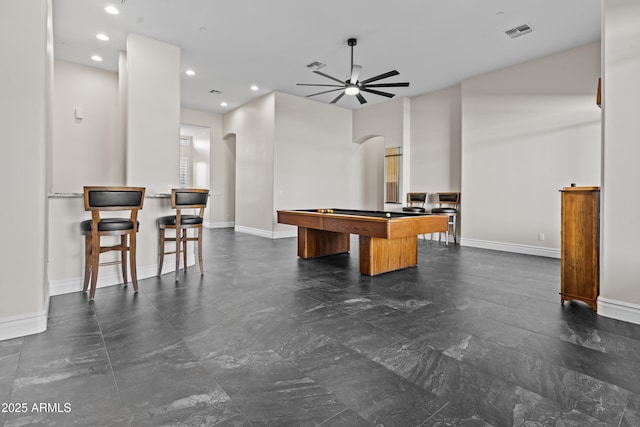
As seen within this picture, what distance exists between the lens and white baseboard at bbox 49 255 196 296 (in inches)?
130

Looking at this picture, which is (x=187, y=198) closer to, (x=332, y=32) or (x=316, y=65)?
Result: (x=332, y=32)

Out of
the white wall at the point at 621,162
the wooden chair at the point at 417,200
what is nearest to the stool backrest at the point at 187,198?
the white wall at the point at 621,162

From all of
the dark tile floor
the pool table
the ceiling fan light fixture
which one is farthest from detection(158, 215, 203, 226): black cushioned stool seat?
the ceiling fan light fixture

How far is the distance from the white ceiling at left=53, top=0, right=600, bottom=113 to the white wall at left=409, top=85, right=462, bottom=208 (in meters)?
0.73

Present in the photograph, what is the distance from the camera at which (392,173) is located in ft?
26.7

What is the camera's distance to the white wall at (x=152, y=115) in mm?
4617

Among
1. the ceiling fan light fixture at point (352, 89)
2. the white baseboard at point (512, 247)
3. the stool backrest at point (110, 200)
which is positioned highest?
the ceiling fan light fixture at point (352, 89)

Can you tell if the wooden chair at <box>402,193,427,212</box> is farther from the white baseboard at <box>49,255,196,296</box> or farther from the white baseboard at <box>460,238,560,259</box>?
the white baseboard at <box>49,255,196,296</box>

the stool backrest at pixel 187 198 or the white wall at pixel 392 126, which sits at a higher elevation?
the white wall at pixel 392 126

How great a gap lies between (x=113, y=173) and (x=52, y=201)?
3.11 metres

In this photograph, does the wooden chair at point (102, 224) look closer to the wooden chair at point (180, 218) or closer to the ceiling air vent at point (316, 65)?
the wooden chair at point (180, 218)

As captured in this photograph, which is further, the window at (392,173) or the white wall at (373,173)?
the white wall at (373,173)

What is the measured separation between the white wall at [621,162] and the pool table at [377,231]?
170 cm

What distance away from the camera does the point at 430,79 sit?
21.9 ft
